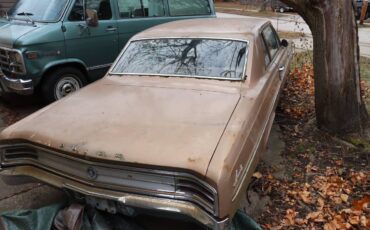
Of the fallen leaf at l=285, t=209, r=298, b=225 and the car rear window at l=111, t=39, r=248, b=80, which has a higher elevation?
the car rear window at l=111, t=39, r=248, b=80

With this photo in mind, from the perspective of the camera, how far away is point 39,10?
5902 mm

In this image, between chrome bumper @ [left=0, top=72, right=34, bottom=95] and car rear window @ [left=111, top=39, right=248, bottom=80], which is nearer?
car rear window @ [left=111, top=39, right=248, bottom=80]

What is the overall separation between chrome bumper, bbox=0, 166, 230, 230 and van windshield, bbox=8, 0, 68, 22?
135 inches

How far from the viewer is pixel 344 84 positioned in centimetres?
427

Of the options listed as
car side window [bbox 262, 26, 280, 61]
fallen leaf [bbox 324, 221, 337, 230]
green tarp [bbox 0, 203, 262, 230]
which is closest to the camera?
green tarp [bbox 0, 203, 262, 230]

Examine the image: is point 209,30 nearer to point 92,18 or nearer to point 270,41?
point 270,41

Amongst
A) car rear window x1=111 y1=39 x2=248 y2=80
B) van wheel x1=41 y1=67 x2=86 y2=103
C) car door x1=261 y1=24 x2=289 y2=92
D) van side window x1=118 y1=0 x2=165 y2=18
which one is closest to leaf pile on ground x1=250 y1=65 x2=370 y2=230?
car door x1=261 y1=24 x2=289 y2=92

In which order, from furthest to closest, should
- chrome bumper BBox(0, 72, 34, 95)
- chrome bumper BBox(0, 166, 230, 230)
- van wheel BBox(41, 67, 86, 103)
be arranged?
van wheel BBox(41, 67, 86, 103) < chrome bumper BBox(0, 72, 34, 95) < chrome bumper BBox(0, 166, 230, 230)

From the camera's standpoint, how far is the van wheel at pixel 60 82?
561cm

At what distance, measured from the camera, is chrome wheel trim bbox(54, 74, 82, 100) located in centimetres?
575

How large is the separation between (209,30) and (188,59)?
50 cm

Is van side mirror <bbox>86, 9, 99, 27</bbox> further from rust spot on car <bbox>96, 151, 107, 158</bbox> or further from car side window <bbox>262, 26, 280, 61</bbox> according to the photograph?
rust spot on car <bbox>96, 151, 107, 158</bbox>

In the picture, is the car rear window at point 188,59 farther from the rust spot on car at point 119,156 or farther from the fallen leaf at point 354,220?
the fallen leaf at point 354,220

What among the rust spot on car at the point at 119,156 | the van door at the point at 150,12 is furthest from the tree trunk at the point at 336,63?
the van door at the point at 150,12
